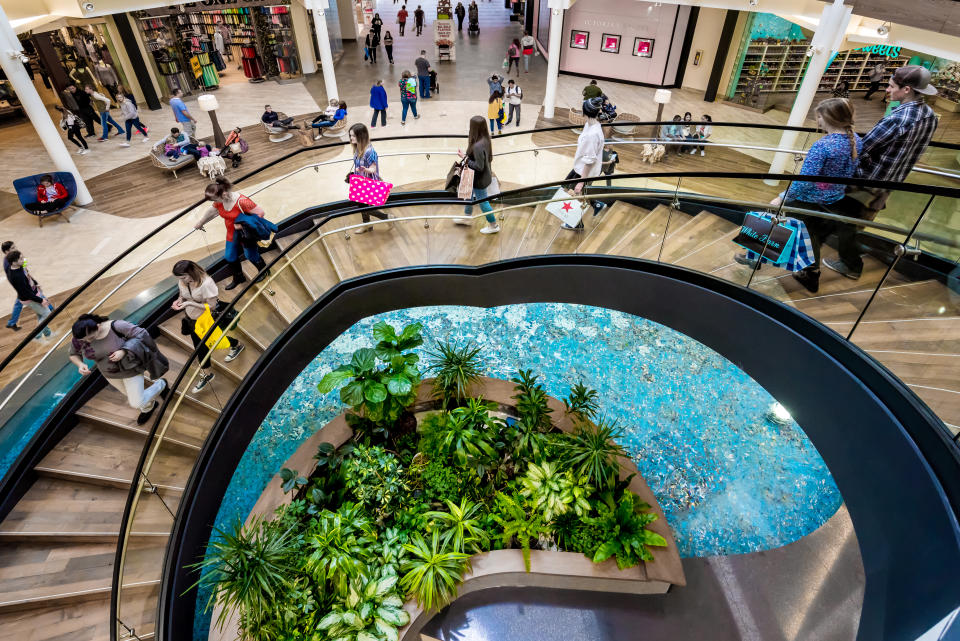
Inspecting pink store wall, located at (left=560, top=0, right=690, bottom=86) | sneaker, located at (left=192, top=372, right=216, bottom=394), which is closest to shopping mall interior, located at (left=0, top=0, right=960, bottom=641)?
sneaker, located at (left=192, top=372, right=216, bottom=394)

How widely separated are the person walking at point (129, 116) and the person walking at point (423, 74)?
21.9 feet

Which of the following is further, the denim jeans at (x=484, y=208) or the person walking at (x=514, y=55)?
the person walking at (x=514, y=55)

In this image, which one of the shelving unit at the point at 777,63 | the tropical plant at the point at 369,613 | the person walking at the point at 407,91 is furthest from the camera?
the shelving unit at the point at 777,63

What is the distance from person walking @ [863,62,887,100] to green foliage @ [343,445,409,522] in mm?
15910

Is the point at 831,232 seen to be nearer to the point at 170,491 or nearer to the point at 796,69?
the point at 170,491

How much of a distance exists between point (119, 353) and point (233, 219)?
2087 mm

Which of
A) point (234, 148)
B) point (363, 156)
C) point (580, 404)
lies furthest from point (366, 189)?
point (234, 148)

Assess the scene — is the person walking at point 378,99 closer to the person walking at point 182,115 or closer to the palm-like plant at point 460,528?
the person walking at point 182,115

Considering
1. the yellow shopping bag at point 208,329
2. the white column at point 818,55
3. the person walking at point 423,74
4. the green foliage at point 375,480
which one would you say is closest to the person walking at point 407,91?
the person walking at point 423,74

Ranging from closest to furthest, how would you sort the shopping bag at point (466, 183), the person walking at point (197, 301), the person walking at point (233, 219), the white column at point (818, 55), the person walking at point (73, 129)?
the person walking at point (197, 301) < the person walking at point (233, 219) < the shopping bag at point (466, 183) < the white column at point (818, 55) < the person walking at point (73, 129)

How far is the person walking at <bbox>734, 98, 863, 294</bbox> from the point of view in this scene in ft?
14.0

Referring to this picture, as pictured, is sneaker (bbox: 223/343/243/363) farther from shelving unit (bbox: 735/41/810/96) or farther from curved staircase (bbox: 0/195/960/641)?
shelving unit (bbox: 735/41/810/96)

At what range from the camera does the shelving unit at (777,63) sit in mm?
14281

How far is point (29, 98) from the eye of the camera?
334 inches
